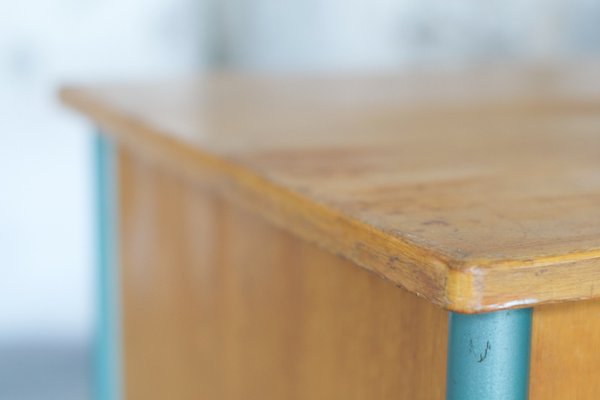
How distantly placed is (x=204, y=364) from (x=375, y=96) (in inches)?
12.7

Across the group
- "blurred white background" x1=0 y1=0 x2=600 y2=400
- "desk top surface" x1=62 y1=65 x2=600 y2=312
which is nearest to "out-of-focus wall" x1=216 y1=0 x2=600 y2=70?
"blurred white background" x1=0 y1=0 x2=600 y2=400

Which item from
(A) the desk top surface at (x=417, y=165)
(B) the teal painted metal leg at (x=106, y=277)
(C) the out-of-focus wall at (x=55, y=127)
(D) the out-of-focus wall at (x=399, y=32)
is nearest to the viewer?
(A) the desk top surface at (x=417, y=165)

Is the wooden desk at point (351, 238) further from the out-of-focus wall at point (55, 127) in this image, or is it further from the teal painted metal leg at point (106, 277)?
the out-of-focus wall at point (55, 127)

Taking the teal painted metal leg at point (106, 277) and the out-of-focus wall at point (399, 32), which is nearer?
the teal painted metal leg at point (106, 277)

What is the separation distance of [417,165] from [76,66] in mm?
1129

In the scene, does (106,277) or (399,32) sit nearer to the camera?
(106,277)

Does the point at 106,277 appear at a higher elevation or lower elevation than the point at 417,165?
lower

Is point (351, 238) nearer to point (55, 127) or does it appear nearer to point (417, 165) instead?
point (417, 165)

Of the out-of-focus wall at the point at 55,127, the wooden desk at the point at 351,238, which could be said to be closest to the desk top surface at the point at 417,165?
the wooden desk at the point at 351,238

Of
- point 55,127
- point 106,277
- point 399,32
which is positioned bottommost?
point 106,277

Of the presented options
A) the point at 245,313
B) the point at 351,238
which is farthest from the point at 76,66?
the point at 351,238

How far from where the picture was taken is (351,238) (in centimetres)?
42

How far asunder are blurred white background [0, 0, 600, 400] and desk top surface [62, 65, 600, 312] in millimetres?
608

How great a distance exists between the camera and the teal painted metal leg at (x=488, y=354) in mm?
385
